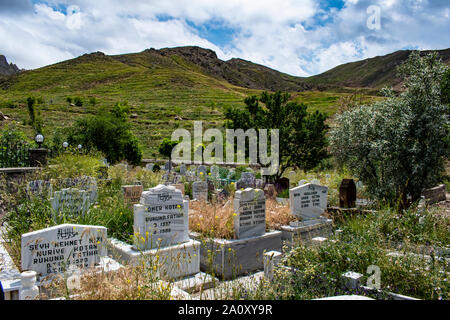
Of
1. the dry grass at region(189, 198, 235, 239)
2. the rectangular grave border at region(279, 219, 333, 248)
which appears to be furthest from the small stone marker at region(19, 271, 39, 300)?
the rectangular grave border at region(279, 219, 333, 248)

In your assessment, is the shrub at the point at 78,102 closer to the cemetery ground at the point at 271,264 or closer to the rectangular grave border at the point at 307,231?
the cemetery ground at the point at 271,264

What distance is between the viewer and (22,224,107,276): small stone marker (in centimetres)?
424

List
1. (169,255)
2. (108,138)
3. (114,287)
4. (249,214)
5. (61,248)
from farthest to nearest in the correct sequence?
1. (108,138)
2. (249,214)
3. (169,255)
4. (61,248)
5. (114,287)

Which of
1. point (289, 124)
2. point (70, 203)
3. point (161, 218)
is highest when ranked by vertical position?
point (289, 124)

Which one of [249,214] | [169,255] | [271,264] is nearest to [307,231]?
[249,214]

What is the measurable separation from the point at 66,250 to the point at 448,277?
185 inches

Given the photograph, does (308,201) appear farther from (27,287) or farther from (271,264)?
(27,287)

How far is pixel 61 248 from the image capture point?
4441mm

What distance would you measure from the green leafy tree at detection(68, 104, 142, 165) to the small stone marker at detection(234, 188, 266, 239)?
18780 mm

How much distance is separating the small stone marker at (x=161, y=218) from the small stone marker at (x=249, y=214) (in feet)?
3.42

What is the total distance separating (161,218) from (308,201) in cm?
400

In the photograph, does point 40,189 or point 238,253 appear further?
point 40,189

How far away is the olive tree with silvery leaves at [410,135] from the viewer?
8180 millimetres
